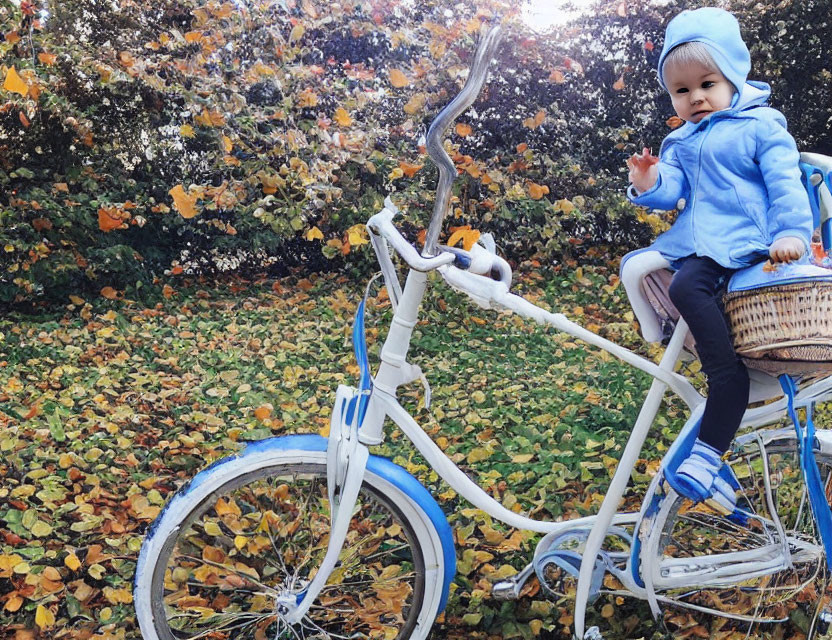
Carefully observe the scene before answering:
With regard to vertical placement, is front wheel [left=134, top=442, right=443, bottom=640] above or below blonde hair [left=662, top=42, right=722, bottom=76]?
below

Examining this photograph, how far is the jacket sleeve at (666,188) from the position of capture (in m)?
1.78

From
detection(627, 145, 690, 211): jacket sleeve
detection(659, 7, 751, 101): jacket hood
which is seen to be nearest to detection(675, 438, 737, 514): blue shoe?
detection(627, 145, 690, 211): jacket sleeve

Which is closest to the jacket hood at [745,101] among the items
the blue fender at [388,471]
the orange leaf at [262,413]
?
the blue fender at [388,471]

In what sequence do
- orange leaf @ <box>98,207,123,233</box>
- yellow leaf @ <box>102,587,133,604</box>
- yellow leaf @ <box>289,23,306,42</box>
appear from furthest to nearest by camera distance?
orange leaf @ <box>98,207,123,233</box> → yellow leaf @ <box>289,23,306,42</box> → yellow leaf @ <box>102,587,133,604</box>

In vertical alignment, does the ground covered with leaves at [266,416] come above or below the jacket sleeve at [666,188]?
below

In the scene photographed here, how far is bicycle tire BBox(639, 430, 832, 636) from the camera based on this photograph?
2.00 meters

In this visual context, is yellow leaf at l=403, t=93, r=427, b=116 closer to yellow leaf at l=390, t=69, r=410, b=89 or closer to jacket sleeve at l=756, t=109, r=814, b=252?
yellow leaf at l=390, t=69, r=410, b=89

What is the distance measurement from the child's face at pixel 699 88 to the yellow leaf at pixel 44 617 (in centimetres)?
255

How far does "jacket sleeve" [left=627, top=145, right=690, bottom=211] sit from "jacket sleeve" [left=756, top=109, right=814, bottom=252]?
19 cm

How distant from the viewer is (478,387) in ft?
14.1

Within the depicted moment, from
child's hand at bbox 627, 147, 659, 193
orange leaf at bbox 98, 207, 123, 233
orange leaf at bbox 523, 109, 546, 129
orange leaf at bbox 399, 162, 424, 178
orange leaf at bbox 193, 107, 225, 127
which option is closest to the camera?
child's hand at bbox 627, 147, 659, 193

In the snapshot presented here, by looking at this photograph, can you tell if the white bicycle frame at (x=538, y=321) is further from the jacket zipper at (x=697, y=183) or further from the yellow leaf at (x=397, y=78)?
the yellow leaf at (x=397, y=78)

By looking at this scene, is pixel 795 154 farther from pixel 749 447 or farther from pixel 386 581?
pixel 386 581

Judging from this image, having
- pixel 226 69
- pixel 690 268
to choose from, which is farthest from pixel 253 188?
pixel 690 268
